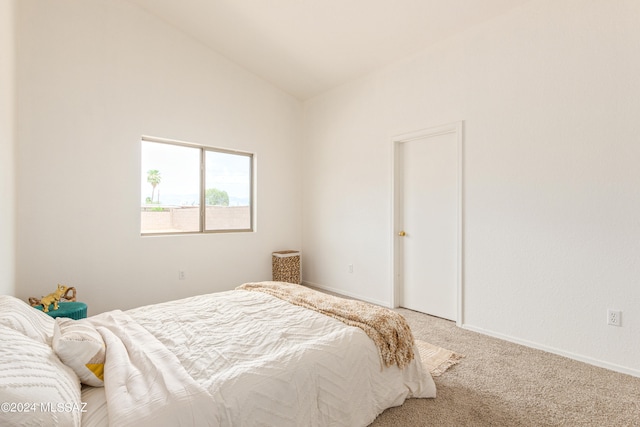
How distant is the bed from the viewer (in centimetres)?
104

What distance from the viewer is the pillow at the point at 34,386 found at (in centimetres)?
85

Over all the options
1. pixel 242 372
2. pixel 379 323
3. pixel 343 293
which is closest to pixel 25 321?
pixel 242 372

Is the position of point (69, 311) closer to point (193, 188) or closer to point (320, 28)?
point (193, 188)

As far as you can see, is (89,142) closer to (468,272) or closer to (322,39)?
(322,39)

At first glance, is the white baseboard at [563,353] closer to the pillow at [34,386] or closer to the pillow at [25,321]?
the pillow at [34,386]

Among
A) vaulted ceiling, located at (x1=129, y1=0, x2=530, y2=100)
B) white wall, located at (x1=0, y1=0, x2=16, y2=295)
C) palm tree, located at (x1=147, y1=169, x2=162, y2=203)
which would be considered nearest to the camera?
white wall, located at (x1=0, y1=0, x2=16, y2=295)

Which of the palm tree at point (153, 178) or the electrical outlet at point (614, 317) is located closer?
the electrical outlet at point (614, 317)

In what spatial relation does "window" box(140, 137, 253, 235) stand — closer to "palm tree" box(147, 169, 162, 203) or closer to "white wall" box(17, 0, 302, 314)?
"palm tree" box(147, 169, 162, 203)

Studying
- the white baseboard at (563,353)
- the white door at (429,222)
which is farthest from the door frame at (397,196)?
the white baseboard at (563,353)

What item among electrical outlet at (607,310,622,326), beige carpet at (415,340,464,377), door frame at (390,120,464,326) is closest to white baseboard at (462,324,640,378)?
electrical outlet at (607,310,622,326)

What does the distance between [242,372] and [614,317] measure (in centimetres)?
271

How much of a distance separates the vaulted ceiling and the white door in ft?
3.45

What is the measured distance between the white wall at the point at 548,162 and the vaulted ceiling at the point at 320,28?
268 millimetres

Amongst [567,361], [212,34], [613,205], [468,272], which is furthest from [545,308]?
[212,34]
